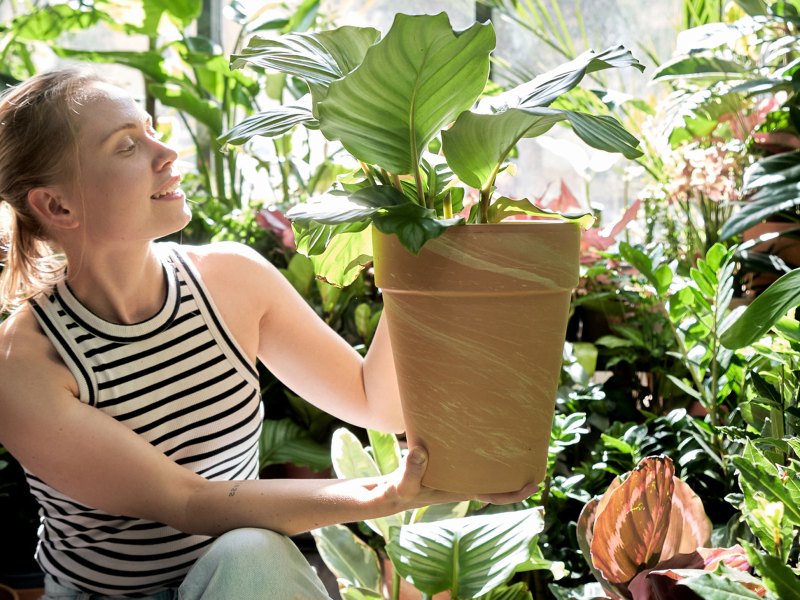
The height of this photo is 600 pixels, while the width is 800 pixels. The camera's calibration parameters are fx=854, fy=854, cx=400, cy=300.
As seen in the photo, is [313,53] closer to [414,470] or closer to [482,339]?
[482,339]

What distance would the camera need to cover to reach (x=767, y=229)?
1618mm

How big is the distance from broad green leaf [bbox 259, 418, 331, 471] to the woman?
0.56m

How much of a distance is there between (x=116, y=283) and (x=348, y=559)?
56 cm

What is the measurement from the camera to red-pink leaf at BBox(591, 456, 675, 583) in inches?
39.4

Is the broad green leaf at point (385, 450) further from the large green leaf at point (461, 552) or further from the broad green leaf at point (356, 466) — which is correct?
the large green leaf at point (461, 552)

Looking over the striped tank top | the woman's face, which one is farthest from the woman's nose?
the striped tank top

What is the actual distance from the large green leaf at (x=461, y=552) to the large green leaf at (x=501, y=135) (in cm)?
55

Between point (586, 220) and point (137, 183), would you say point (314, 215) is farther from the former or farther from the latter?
point (137, 183)

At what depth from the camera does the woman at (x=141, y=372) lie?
1081mm

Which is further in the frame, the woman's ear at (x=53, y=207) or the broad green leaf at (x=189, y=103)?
the broad green leaf at (x=189, y=103)

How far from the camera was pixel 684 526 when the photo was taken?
1.05 m

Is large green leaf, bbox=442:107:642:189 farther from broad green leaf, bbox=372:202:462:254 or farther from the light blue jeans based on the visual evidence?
the light blue jeans

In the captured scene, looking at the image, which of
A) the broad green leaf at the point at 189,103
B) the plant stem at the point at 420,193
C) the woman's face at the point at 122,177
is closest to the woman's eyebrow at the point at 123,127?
the woman's face at the point at 122,177

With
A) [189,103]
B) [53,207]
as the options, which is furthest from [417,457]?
[189,103]
